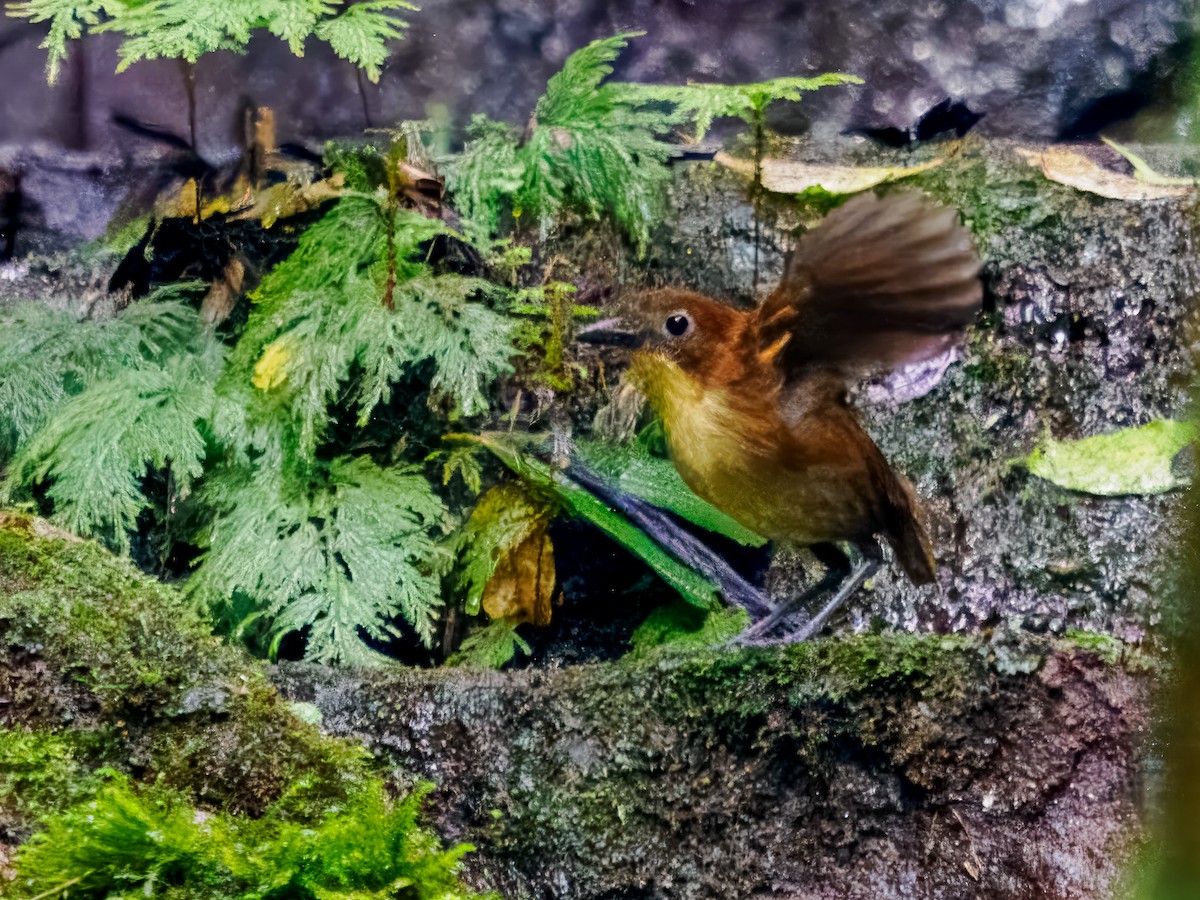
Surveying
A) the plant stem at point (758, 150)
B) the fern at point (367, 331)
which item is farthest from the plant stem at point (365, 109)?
the plant stem at point (758, 150)

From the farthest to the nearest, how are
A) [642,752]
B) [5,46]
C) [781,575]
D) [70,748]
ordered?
1. [5,46]
2. [781,575]
3. [642,752]
4. [70,748]

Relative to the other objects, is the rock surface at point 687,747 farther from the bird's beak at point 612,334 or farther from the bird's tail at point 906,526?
the bird's beak at point 612,334

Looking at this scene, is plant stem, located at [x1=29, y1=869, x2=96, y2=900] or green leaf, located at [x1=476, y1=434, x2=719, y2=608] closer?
plant stem, located at [x1=29, y1=869, x2=96, y2=900]


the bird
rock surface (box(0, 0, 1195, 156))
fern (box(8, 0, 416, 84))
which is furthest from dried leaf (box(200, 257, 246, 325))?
the bird

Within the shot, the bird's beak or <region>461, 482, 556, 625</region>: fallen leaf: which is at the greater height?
the bird's beak

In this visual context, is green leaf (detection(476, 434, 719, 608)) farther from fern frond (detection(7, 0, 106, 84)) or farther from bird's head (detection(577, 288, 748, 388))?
fern frond (detection(7, 0, 106, 84))

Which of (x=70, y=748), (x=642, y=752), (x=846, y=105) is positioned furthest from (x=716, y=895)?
(x=846, y=105)

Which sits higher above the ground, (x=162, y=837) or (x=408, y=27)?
(x=408, y=27)

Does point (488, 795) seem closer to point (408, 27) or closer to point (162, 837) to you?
point (162, 837)
